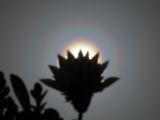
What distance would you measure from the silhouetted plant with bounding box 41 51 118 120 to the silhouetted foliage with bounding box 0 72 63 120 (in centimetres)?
12

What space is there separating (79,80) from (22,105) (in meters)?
0.21

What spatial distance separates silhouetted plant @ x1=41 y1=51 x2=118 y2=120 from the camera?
82cm

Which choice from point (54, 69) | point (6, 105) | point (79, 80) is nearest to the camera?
point (6, 105)

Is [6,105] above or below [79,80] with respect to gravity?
below

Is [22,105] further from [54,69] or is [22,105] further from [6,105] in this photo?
[54,69]

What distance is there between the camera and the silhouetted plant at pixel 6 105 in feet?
2.27

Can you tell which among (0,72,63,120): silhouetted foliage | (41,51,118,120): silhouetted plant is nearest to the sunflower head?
(41,51,118,120): silhouetted plant

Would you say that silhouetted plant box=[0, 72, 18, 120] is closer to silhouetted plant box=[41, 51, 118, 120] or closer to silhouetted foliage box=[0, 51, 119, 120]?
silhouetted foliage box=[0, 51, 119, 120]

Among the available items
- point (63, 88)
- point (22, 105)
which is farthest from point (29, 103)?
point (63, 88)

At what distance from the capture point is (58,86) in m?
0.91

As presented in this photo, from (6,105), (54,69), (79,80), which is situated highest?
(54,69)

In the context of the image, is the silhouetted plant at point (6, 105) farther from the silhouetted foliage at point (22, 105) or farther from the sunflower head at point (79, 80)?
the sunflower head at point (79, 80)

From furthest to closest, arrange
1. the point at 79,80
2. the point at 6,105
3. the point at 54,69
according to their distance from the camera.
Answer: the point at 54,69
the point at 79,80
the point at 6,105

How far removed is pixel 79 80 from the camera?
825mm
